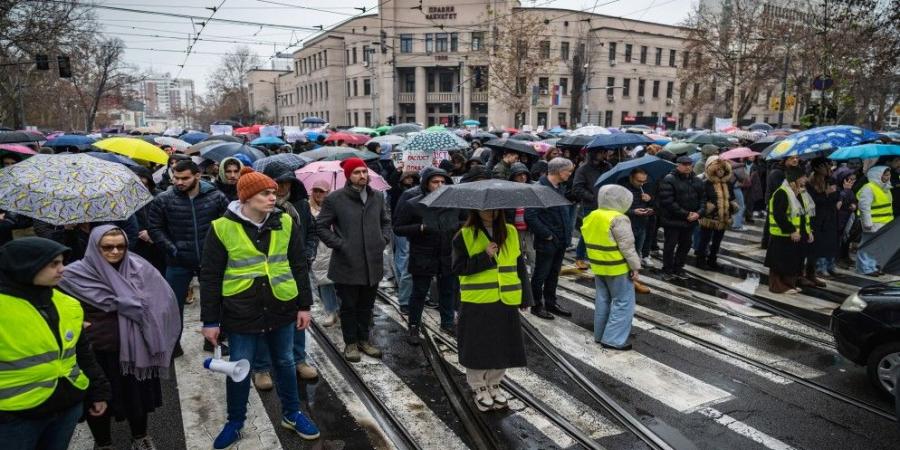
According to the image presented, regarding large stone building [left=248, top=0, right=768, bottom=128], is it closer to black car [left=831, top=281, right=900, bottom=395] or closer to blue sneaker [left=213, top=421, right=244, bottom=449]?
black car [left=831, top=281, right=900, bottom=395]

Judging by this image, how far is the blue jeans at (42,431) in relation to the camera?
2943mm

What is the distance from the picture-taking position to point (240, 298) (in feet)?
13.1

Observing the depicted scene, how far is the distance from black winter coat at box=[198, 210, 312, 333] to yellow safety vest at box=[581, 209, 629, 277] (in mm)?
3434

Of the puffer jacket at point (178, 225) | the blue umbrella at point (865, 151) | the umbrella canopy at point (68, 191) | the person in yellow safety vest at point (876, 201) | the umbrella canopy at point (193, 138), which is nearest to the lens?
the umbrella canopy at point (68, 191)

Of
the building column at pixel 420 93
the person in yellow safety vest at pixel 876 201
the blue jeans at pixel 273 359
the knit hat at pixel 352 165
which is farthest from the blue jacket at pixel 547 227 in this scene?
the building column at pixel 420 93

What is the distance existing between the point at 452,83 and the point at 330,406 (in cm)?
5776

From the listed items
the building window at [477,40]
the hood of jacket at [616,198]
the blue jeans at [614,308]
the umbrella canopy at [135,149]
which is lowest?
the blue jeans at [614,308]

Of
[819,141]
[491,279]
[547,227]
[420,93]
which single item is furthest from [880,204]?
[420,93]

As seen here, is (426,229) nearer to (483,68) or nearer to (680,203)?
(680,203)

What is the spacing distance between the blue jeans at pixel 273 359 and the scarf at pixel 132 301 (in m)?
0.46

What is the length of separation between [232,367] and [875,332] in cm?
549

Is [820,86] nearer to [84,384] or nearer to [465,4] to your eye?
[84,384]

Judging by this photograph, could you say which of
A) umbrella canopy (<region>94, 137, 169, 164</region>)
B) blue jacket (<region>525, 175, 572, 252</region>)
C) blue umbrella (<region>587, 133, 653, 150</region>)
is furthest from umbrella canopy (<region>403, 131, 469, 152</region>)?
umbrella canopy (<region>94, 137, 169, 164</region>)

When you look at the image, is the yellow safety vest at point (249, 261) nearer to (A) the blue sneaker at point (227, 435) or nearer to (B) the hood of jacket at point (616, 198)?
(A) the blue sneaker at point (227, 435)
